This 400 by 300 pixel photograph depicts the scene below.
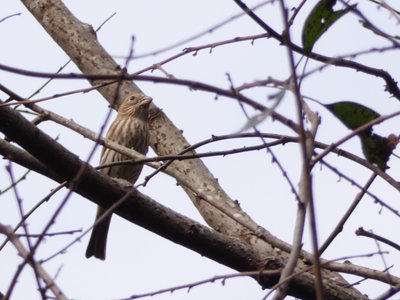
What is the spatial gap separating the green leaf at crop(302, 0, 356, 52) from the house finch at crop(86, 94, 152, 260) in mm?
4181

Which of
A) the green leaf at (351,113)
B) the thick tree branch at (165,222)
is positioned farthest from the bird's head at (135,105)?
the green leaf at (351,113)

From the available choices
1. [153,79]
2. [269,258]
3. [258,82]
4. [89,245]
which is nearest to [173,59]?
[269,258]

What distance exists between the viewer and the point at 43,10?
20.7ft

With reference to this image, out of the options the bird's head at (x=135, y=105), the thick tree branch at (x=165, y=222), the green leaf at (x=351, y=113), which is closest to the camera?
the green leaf at (x=351, y=113)

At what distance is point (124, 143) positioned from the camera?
27.2 feet

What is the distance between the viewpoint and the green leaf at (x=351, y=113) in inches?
114

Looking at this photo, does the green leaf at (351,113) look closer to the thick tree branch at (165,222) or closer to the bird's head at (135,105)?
the thick tree branch at (165,222)

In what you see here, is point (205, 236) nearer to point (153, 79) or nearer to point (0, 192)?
point (0, 192)

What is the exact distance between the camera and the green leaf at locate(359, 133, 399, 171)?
310 cm

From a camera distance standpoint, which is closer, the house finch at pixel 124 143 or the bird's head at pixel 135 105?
the bird's head at pixel 135 105

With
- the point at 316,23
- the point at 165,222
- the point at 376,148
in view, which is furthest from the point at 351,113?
the point at 165,222

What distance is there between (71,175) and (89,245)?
417cm

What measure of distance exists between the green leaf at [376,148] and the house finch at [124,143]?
419cm

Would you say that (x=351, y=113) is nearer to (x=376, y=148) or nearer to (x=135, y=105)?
(x=376, y=148)
